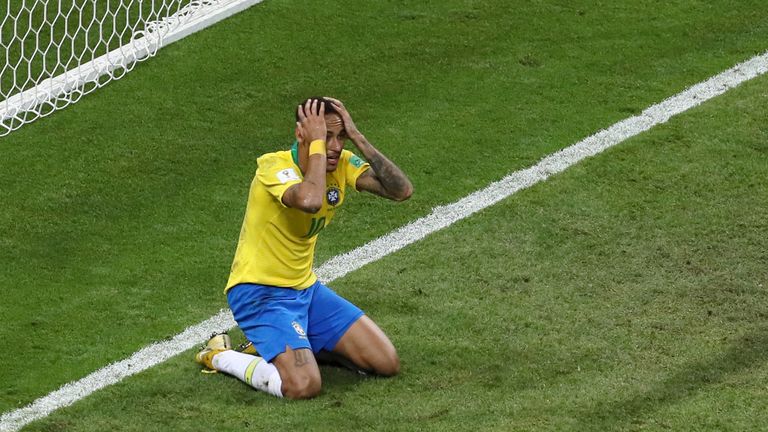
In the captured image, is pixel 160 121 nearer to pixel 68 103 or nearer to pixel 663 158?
pixel 68 103

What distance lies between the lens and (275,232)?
629cm

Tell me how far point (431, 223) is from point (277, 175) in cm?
200

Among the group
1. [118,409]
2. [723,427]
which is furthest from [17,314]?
[723,427]

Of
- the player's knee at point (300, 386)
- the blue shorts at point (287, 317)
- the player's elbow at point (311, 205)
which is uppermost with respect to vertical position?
the player's elbow at point (311, 205)

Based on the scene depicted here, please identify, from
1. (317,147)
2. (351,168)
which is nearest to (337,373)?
(351,168)

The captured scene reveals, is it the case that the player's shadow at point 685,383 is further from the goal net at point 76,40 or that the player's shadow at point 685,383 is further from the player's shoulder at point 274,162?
the goal net at point 76,40

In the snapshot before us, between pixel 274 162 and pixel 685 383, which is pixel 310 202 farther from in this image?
pixel 685 383

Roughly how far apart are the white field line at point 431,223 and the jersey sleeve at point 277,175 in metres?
1.10

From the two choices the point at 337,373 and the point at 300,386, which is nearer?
the point at 300,386

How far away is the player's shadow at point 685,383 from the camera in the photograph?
576cm

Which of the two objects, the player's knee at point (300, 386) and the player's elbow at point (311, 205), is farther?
the player's knee at point (300, 386)

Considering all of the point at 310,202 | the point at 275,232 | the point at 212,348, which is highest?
the point at 310,202

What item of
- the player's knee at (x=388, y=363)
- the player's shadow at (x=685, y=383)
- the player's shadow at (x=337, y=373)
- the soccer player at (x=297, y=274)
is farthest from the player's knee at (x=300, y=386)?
the player's shadow at (x=685, y=383)

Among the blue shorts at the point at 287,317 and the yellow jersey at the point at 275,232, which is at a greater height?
the yellow jersey at the point at 275,232
